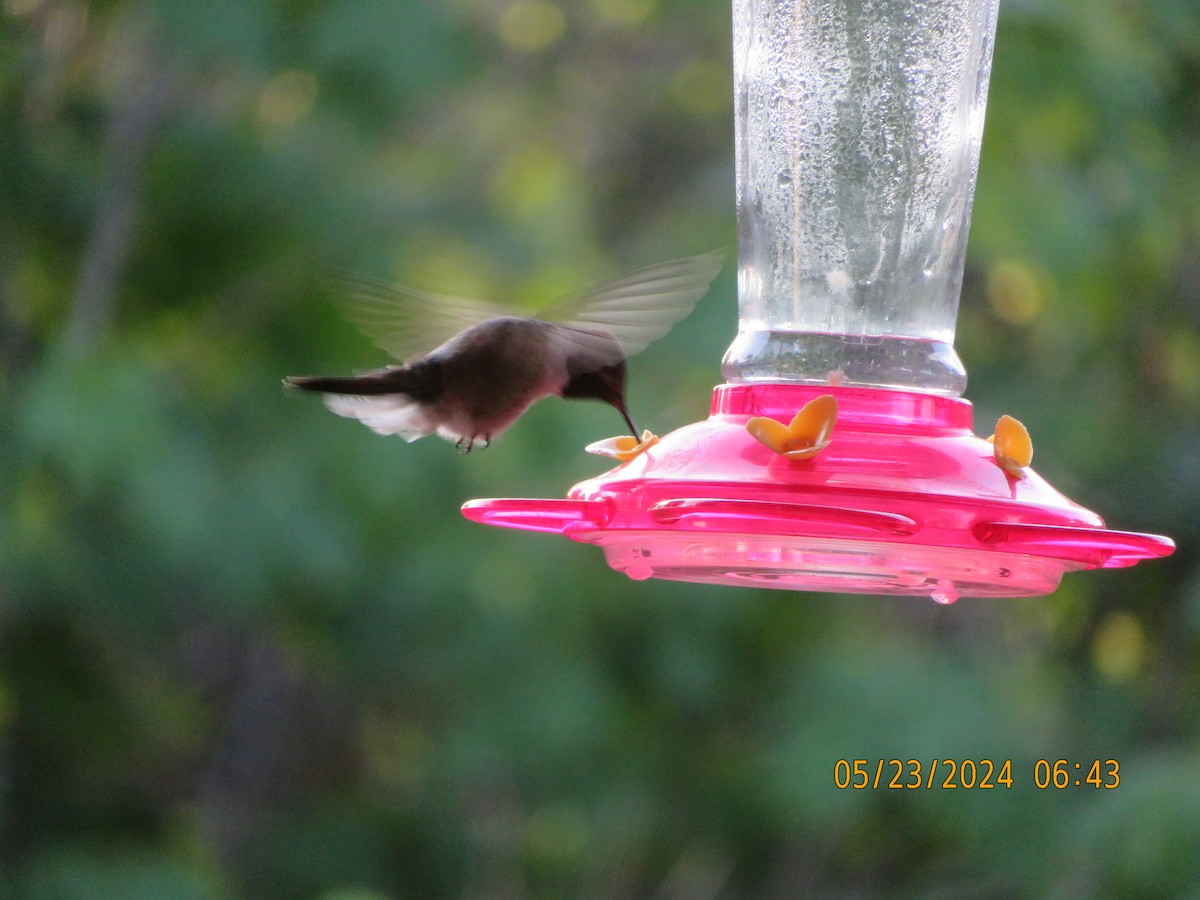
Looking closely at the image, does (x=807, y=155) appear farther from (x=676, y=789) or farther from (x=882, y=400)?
(x=676, y=789)

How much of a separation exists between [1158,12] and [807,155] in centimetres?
313

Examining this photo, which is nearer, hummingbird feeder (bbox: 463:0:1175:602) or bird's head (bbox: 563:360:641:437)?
hummingbird feeder (bbox: 463:0:1175:602)

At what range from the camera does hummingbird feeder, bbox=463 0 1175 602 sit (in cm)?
215

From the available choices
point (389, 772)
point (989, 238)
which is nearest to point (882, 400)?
point (989, 238)

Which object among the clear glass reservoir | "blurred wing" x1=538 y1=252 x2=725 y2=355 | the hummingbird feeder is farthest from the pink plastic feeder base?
the clear glass reservoir

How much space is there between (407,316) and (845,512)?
4.50 feet

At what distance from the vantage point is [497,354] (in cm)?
290

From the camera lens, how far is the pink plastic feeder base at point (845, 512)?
2109 millimetres

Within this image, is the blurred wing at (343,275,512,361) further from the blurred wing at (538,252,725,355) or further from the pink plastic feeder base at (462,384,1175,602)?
the pink plastic feeder base at (462,384,1175,602)
